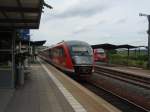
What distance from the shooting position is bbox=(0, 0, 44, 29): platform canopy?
13.4 metres

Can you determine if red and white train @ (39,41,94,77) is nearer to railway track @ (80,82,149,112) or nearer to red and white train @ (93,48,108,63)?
railway track @ (80,82,149,112)

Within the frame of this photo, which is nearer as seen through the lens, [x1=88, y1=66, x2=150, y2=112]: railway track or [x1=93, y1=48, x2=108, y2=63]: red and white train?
[x1=88, y1=66, x2=150, y2=112]: railway track

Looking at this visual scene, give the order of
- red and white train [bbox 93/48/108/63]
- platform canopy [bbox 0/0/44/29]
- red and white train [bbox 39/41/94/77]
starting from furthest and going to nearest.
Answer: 1. red and white train [bbox 93/48/108/63]
2. red and white train [bbox 39/41/94/77]
3. platform canopy [bbox 0/0/44/29]

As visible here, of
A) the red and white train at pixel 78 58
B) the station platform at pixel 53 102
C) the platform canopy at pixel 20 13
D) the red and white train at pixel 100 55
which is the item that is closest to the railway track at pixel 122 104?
the station platform at pixel 53 102

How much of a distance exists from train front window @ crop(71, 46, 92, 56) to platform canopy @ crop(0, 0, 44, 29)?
1060 centimetres

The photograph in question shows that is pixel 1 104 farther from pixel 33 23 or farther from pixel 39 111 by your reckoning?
pixel 33 23

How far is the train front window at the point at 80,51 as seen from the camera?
29.9 metres

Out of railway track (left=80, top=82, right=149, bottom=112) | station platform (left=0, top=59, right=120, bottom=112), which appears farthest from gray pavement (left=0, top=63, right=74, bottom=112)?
railway track (left=80, top=82, right=149, bottom=112)

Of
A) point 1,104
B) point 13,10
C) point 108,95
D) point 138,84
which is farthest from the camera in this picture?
point 138,84

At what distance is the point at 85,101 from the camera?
13609 mm

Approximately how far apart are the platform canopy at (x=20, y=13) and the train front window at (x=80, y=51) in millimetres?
10603

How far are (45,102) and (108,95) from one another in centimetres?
869

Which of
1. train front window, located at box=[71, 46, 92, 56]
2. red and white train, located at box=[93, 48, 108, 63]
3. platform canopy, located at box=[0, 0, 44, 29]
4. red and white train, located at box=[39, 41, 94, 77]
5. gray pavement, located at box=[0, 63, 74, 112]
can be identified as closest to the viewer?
gray pavement, located at box=[0, 63, 74, 112]

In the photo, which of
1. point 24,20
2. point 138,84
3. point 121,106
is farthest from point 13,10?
point 138,84
